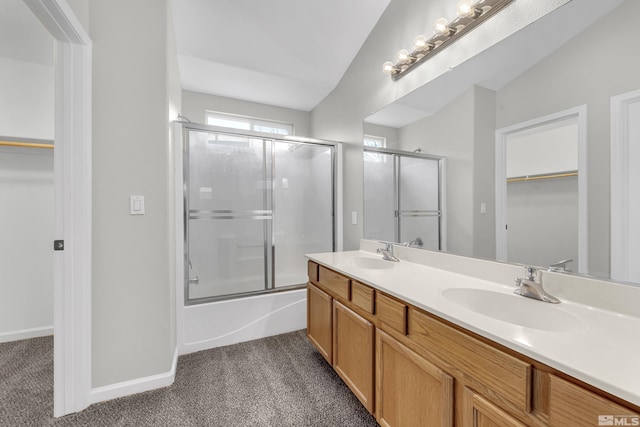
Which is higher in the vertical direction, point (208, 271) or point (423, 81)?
point (423, 81)

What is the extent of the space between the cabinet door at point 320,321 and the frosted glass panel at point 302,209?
716 mm

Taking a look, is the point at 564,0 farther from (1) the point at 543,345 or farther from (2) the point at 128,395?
(2) the point at 128,395

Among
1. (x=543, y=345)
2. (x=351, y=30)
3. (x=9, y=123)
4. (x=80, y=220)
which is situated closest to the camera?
(x=543, y=345)

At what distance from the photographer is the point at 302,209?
9.03 feet

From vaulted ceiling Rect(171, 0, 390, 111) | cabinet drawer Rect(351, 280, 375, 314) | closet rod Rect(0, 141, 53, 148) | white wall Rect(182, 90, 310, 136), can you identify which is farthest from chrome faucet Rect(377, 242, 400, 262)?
closet rod Rect(0, 141, 53, 148)

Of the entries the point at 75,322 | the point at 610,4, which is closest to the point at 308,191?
the point at 75,322

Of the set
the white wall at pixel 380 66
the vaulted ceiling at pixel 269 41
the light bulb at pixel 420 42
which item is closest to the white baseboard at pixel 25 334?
the vaulted ceiling at pixel 269 41

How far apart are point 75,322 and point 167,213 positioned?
2.51 feet

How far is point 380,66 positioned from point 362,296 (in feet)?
6.14

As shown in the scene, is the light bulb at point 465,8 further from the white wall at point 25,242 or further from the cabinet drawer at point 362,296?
the white wall at point 25,242

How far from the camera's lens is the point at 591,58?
3.16 feet

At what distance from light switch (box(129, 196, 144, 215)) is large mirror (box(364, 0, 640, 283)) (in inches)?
75.6

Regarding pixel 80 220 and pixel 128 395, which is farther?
pixel 128 395

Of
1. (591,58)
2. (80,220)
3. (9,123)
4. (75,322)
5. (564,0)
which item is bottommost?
(75,322)
